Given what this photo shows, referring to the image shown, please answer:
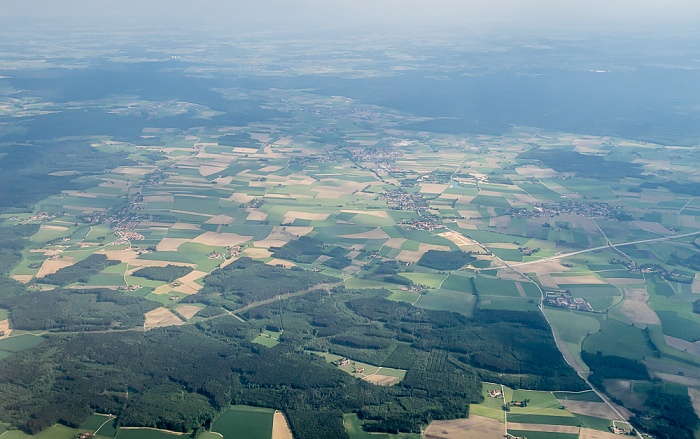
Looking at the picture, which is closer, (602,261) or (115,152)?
(602,261)

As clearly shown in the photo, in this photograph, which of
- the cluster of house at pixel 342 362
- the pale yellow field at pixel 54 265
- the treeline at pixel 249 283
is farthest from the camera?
the pale yellow field at pixel 54 265

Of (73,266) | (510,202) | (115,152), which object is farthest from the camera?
(115,152)

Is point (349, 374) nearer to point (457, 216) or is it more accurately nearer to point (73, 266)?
point (73, 266)

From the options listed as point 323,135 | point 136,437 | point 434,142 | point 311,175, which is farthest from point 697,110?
point 136,437

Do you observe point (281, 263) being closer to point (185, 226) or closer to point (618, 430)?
point (185, 226)

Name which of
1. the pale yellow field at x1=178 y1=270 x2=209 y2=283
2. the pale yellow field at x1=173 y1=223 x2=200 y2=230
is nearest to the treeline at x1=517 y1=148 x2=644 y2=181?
the pale yellow field at x1=173 y1=223 x2=200 y2=230

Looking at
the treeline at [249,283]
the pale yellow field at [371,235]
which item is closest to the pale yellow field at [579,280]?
the pale yellow field at [371,235]

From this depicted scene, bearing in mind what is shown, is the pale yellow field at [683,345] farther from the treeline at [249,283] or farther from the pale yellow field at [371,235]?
the pale yellow field at [371,235]
